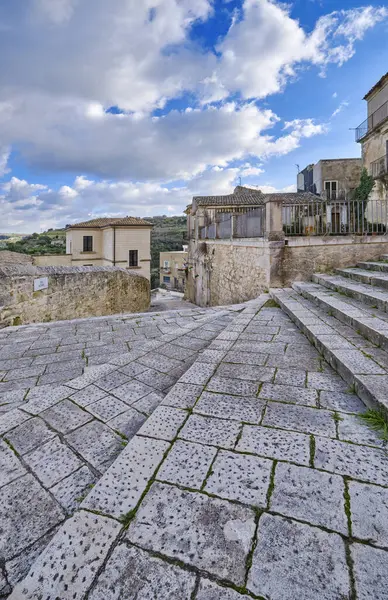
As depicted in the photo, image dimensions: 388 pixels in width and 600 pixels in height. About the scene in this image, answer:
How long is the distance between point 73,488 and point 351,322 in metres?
3.07

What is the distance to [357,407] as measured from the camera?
1939 mm

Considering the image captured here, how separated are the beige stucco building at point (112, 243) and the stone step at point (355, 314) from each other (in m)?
17.8

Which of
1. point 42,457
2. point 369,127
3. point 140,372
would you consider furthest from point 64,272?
point 369,127

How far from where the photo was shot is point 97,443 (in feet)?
5.83

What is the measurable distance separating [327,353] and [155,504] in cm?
199

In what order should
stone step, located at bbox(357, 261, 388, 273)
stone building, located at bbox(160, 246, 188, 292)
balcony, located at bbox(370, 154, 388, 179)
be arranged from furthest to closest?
stone building, located at bbox(160, 246, 188, 292) → balcony, located at bbox(370, 154, 388, 179) → stone step, located at bbox(357, 261, 388, 273)

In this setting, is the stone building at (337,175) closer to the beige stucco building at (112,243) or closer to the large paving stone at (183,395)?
the beige stucco building at (112,243)

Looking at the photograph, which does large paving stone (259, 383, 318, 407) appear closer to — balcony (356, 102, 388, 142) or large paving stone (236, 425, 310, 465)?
large paving stone (236, 425, 310, 465)

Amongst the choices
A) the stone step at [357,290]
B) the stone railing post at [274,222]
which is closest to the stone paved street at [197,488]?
the stone step at [357,290]

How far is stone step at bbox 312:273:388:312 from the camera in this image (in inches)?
147

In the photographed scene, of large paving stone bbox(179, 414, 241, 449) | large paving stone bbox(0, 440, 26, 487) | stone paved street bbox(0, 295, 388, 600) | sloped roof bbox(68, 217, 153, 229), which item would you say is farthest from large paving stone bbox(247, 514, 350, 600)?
sloped roof bbox(68, 217, 153, 229)

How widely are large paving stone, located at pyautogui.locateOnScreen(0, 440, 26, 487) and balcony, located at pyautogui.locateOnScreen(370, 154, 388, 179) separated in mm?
17476

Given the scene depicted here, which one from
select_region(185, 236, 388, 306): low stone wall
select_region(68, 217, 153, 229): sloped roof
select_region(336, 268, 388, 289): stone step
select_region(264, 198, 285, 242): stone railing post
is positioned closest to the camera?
select_region(336, 268, 388, 289): stone step

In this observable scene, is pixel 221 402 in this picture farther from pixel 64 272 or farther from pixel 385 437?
pixel 64 272
